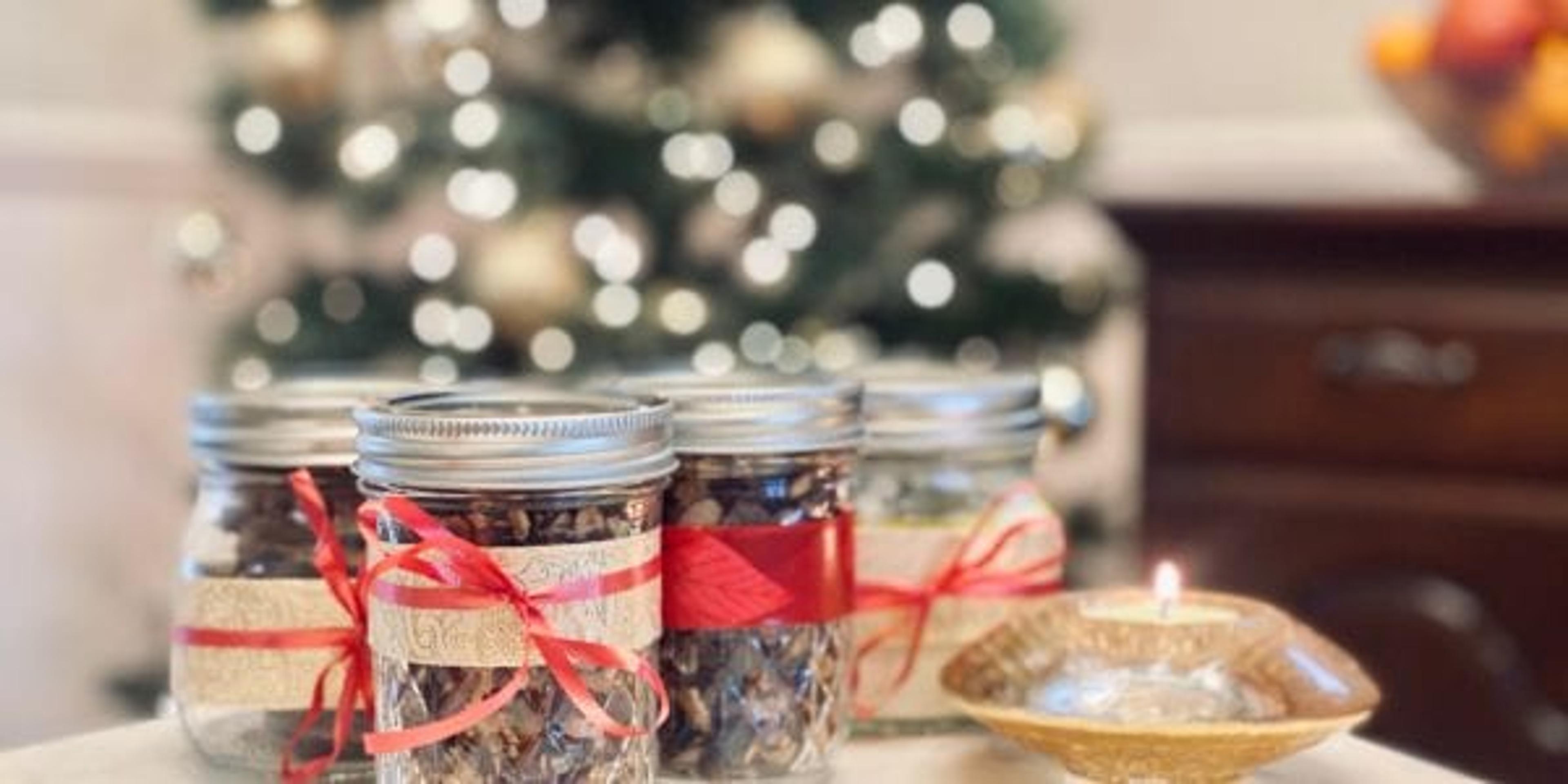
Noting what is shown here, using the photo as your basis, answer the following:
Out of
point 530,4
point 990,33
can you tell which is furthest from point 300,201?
point 990,33

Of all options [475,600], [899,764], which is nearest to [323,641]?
[475,600]

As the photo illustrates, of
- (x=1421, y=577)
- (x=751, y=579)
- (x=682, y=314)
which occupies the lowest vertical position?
(x=1421, y=577)

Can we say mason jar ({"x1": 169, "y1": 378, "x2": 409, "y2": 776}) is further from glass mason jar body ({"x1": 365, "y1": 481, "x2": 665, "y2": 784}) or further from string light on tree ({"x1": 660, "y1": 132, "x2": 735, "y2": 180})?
string light on tree ({"x1": 660, "y1": 132, "x2": 735, "y2": 180})

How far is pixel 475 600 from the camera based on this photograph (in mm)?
727

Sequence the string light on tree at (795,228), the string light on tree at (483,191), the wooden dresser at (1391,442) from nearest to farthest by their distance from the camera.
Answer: the wooden dresser at (1391,442)
the string light on tree at (483,191)
the string light on tree at (795,228)

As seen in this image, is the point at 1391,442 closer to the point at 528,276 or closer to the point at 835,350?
the point at 835,350

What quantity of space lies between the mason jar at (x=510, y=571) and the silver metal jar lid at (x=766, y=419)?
0.24ft

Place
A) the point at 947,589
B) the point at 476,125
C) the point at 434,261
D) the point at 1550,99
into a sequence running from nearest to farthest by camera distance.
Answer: the point at 947,589 < the point at 1550,99 < the point at 476,125 < the point at 434,261

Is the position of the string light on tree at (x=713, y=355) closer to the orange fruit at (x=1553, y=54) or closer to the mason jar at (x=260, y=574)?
the orange fruit at (x=1553, y=54)

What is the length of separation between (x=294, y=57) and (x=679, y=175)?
1.24 feet

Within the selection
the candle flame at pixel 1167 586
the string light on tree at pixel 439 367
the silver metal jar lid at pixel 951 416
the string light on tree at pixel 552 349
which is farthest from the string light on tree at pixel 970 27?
the candle flame at pixel 1167 586

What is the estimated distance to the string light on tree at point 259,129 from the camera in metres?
2.06

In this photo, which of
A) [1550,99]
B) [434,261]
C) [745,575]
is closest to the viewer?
[745,575]

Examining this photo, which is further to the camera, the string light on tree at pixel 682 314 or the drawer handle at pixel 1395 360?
the string light on tree at pixel 682 314
